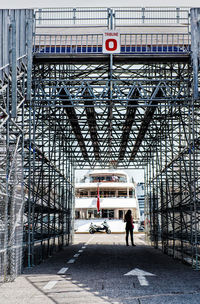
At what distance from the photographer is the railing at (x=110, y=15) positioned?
16406mm

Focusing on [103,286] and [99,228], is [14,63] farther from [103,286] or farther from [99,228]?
[99,228]

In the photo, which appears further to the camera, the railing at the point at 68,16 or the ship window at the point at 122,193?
the ship window at the point at 122,193

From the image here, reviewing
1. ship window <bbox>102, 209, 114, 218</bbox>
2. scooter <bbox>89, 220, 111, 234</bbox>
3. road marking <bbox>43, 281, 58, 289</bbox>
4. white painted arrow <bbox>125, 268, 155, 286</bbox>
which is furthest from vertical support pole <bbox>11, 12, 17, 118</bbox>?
ship window <bbox>102, 209, 114, 218</bbox>

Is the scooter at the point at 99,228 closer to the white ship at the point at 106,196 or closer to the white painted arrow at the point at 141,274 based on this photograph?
the white ship at the point at 106,196

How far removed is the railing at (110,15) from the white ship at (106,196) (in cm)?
4246

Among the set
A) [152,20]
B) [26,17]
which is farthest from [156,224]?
[26,17]

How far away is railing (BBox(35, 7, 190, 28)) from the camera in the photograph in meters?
16.4

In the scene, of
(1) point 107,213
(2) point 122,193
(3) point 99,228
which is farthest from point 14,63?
(2) point 122,193

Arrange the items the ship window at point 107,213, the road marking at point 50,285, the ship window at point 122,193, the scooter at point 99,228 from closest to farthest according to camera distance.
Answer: the road marking at point 50,285
the scooter at point 99,228
the ship window at point 107,213
the ship window at point 122,193

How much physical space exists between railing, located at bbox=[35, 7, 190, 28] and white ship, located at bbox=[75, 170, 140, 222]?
4246 cm

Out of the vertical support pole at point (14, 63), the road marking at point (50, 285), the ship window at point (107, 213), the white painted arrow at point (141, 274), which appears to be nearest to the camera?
the road marking at point (50, 285)

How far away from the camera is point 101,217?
58344 millimetres

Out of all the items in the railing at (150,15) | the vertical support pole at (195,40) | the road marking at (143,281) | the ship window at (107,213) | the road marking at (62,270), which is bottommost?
the road marking at (62,270)

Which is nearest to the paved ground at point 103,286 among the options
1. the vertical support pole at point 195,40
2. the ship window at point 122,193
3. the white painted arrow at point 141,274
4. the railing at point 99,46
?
the white painted arrow at point 141,274
